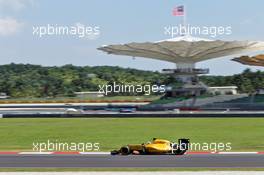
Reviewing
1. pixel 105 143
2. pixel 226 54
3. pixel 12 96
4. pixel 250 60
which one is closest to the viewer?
pixel 105 143

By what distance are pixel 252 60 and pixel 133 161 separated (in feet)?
274

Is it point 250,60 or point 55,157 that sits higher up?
point 250,60

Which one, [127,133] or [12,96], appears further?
[12,96]

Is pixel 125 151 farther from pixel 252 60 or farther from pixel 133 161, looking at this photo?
pixel 252 60

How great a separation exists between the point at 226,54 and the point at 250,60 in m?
8.57

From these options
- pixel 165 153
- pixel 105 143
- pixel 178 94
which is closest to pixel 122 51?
pixel 178 94

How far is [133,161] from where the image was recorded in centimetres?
2402

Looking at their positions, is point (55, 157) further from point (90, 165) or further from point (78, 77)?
point (78, 77)

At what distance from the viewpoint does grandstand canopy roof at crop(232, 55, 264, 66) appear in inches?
4075

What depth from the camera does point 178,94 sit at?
115750mm

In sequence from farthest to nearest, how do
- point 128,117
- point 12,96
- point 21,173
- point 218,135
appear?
point 12,96 < point 128,117 < point 218,135 < point 21,173

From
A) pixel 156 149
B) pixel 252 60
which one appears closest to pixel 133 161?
pixel 156 149

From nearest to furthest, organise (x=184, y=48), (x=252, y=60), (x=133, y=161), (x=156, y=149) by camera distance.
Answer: (x=133, y=161) → (x=156, y=149) → (x=252, y=60) → (x=184, y=48)

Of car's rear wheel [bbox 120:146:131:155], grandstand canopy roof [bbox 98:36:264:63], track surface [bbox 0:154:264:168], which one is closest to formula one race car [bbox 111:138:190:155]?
car's rear wheel [bbox 120:146:131:155]
